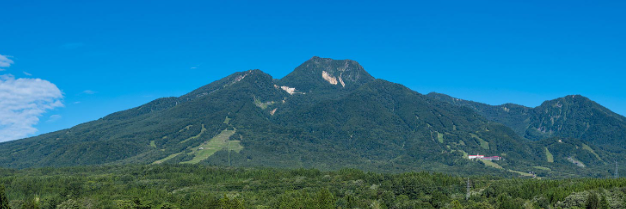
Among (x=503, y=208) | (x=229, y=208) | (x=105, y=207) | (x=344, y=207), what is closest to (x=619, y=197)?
(x=503, y=208)

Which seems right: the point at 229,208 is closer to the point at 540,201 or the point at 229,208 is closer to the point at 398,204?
the point at 398,204

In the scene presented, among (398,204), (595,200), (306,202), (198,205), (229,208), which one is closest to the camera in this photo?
(229,208)

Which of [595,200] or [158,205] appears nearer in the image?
[595,200]

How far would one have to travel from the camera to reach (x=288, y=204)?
160 meters

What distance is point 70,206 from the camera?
566 ft

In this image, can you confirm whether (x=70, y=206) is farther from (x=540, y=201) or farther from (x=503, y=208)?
(x=540, y=201)

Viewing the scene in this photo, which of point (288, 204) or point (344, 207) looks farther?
point (344, 207)

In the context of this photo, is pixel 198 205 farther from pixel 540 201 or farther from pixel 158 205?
pixel 540 201

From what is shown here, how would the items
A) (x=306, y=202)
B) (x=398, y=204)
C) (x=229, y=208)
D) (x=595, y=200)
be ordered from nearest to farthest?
(x=229, y=208), (x=595, y=200), (x=306, y=202), (x=398, y=204)

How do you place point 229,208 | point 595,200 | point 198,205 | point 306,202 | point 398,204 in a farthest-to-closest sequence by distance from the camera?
point 398,204
point 198,205
point 306,202
point 595,200
point 229,208

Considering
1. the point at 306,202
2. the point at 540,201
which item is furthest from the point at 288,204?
the point at 540,201

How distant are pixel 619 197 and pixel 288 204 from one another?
108 metres

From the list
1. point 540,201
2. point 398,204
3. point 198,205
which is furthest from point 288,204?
point 540,201

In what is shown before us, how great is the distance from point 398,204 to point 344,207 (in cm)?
2354
